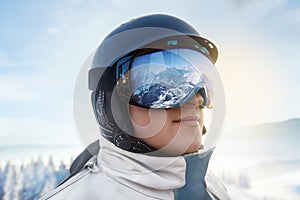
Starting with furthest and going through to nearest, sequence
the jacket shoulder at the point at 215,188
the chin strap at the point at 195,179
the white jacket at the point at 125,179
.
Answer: the jacket shoulder at the point at 215,188 → the chin strap at the point at 195,179 → the white jacket at the point at 125,179

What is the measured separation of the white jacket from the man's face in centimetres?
4

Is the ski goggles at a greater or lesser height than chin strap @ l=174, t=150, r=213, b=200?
greater

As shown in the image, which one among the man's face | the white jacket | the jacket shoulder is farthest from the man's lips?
the jacket shoulder

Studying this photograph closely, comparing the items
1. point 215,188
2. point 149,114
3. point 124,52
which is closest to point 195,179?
point 215,188

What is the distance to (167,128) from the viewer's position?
39.0 inches

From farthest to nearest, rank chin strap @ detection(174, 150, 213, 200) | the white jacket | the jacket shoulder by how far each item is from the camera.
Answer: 1. the jacket shoulder
2. chin strap @ detection(174, 150, 213, 200)
3. the white jacket

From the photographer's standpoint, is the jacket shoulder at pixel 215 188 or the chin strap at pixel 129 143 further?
the jacket shoulder at pixel 215 188

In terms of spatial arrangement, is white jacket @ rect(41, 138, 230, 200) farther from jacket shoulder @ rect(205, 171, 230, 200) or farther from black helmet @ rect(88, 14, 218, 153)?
jacket shoulder @ rect(205, 171, 230, 200)

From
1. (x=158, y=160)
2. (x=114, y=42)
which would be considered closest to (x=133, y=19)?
(x=114, y=42)

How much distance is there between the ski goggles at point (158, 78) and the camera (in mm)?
1005

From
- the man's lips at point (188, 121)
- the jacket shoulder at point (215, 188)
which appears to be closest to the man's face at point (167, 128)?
the man's lips at point (188, 121)

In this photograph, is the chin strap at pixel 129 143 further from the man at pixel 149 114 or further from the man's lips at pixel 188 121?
the man's lips at pixel 188 121

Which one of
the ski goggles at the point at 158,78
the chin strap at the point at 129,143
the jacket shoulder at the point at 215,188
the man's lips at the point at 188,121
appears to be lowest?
the jacket shoulder at the point at 215,188

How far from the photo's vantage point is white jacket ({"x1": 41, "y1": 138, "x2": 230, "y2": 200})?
92 cm
